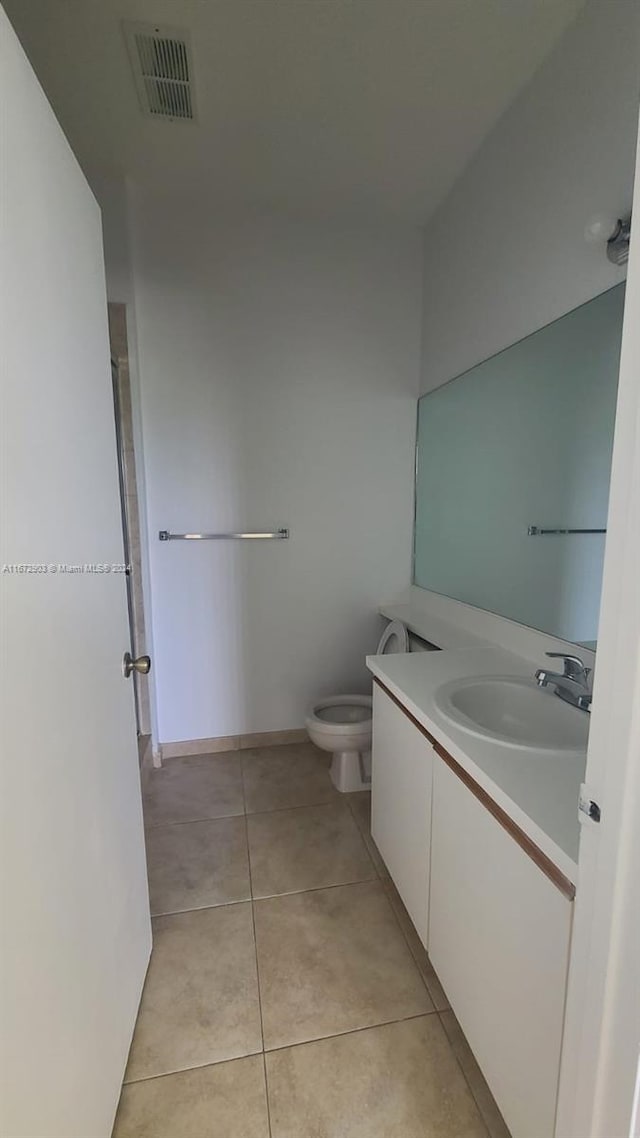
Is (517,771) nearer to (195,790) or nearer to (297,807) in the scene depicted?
(297,807)

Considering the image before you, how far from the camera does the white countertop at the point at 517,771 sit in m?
0.80

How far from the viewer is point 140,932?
4.30ft

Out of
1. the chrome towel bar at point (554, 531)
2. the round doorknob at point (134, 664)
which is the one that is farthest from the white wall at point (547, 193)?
the round doorknob at point (134, 664)

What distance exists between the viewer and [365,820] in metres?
2.05

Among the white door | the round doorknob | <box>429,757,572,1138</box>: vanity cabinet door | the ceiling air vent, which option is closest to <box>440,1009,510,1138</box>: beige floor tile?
<box>429,757,572,1138</box>: vanity cabinet door

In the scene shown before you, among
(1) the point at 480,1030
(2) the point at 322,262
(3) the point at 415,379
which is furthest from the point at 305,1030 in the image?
(2) the point at 322,262

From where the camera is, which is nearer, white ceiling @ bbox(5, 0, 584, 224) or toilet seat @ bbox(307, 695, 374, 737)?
white ceiling @ bbox(5, 0, 584, 224)

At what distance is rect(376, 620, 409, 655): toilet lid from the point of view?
2.30 meters

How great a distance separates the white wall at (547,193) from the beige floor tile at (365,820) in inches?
77.9

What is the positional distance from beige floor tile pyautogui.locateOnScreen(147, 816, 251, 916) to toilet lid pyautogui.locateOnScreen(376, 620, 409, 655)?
103cm

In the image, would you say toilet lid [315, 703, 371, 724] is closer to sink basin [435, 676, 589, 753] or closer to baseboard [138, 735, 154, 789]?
baseboard [138, 735, 154, 789]

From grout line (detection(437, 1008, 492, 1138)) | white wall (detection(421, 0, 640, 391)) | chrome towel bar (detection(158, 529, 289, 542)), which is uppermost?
white wall (detection(421, 0, 640, 391))

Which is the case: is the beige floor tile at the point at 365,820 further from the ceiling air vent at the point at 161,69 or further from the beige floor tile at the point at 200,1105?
the ceiling air vent at the point at 161,69

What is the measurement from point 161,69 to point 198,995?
2.80 meters
